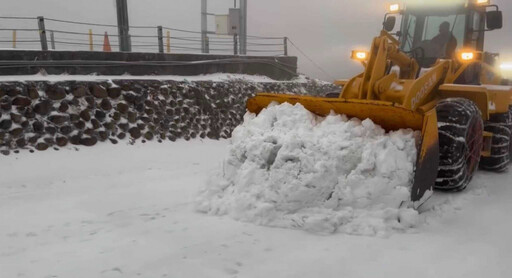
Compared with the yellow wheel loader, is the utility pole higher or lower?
higher

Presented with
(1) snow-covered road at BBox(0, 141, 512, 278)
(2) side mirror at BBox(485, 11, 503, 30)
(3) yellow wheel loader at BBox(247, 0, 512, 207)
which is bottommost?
(1) snow-covered road at BBox(0, 141, 512, 278)

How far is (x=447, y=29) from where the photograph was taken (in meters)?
6.52

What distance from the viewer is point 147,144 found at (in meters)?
8.44

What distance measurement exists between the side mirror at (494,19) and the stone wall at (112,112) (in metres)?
6.22

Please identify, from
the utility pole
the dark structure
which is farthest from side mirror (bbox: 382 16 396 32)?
the utility pole

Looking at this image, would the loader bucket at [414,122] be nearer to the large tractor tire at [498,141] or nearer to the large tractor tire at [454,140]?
the large tractor tire at [454,140]

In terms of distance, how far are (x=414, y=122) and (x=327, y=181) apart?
1133 millimetres

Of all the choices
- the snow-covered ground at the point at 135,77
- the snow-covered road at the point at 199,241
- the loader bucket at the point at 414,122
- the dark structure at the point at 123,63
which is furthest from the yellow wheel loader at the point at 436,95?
the dark structure at the point at 123,63

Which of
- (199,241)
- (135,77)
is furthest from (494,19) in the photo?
(135,77)

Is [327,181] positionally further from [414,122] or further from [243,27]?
[243,27]

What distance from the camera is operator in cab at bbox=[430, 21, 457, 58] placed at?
640 cm

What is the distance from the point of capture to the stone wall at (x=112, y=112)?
711 cm

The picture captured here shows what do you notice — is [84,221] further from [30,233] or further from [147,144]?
[147,144]

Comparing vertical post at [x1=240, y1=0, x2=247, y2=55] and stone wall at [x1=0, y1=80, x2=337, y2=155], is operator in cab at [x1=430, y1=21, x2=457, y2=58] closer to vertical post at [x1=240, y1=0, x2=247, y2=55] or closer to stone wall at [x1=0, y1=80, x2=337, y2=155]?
stone wall at [x1=0, y1=80, x2=337, y2=155]
